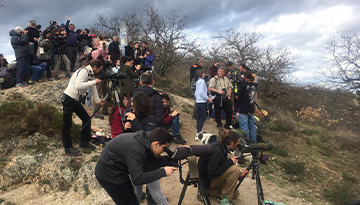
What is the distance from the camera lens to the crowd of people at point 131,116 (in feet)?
6.87

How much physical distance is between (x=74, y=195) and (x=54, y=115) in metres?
2.42

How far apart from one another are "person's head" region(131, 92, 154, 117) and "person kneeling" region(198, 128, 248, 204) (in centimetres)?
111

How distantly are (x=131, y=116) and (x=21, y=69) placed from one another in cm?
601

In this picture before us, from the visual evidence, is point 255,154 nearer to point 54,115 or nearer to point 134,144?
point 134,144


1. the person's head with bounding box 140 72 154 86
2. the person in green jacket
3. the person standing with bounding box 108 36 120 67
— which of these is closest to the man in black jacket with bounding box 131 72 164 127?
the person's head with bounding box 140 72 154 86

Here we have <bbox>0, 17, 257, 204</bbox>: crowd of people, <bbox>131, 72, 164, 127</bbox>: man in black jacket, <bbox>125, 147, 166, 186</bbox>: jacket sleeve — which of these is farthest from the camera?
<bbox>131, 72, 164, 127</bbox>: man in black jacket

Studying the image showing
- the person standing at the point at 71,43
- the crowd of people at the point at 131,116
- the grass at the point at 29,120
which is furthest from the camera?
the person standing at the point at 71,43

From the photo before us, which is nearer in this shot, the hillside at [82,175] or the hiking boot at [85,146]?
the hillside at [82,175]

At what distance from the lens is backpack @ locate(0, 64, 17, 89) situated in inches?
284

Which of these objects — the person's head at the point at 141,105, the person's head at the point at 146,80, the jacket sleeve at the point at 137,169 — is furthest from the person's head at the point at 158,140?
the person's head at the point at 146,80

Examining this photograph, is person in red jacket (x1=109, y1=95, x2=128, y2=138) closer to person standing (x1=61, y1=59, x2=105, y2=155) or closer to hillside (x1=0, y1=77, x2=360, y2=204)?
person standing (x1=61, y1=59, x2=105, y2=155)

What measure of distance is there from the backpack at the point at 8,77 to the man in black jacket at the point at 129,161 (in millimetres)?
7075

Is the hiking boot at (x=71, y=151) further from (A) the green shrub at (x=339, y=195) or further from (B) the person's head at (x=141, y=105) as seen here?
(A) the green shrub at (x=339, y=195)

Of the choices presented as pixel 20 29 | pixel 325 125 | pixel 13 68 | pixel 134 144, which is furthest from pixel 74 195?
pixel 325 125
